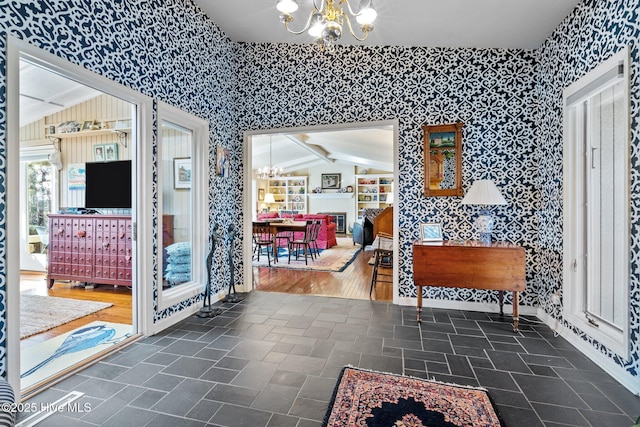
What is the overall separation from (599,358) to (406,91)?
297cm

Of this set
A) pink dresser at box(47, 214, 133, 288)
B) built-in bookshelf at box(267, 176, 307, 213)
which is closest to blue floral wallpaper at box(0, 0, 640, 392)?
pink dresser at box(47, 214, 133, 288)

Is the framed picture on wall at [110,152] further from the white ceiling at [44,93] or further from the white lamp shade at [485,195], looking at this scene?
the white lamp shade at [485,195]

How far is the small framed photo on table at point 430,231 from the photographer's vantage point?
3.46 metres

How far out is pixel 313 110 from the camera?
3914 mm

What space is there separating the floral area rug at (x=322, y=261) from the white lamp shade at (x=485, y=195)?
9.83ft

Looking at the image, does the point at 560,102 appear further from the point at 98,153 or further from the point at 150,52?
the point at 98,153

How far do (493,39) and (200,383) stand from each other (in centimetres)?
400

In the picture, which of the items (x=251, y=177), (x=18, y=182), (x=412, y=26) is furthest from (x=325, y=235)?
(x=18, y=182)

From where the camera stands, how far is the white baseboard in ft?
6.45

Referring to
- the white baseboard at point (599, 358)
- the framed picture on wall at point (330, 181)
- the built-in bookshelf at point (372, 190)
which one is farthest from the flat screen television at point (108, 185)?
the built-in bookshelf at point (372, 190)

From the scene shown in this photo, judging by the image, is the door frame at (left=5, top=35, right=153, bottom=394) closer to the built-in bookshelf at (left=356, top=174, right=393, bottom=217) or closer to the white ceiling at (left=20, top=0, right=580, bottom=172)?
the white ceiling at (left=20, top=0, right=580, bottom=172)

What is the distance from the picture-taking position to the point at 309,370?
2184mm

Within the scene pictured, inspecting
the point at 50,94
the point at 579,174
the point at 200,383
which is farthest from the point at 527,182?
the point at 50,94

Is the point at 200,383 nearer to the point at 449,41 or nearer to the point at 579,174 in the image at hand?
the point at 579,174
